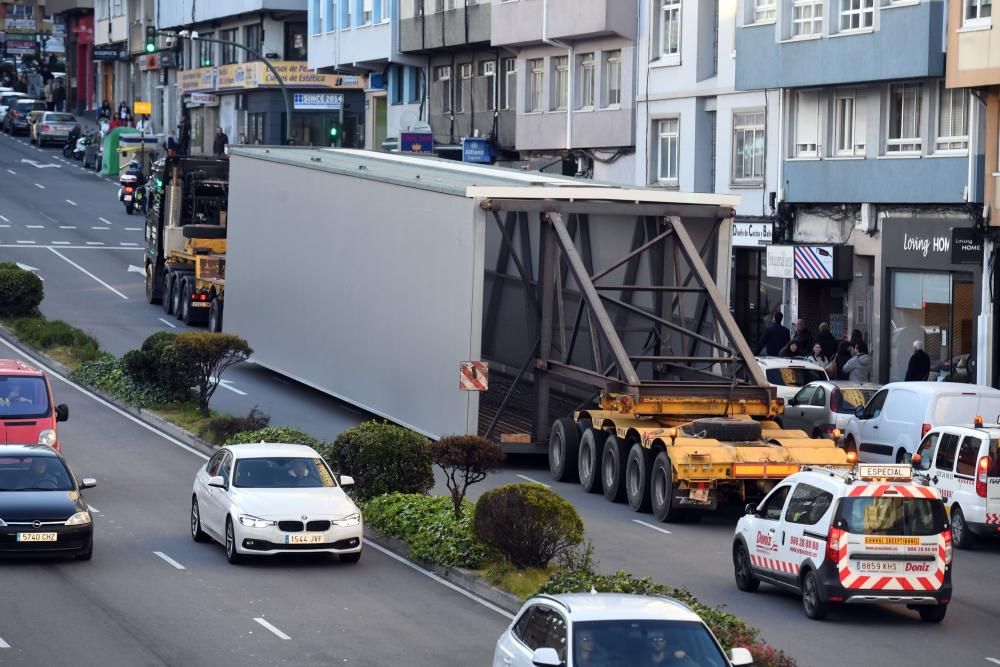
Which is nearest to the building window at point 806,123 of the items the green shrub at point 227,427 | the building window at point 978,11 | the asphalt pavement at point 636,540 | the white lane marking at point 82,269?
the building window at point 978,11

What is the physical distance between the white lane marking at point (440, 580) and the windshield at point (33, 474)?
383 centimetres

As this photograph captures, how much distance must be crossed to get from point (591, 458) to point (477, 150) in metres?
27.2

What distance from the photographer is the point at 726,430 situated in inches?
953

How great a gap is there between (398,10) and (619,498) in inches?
1467

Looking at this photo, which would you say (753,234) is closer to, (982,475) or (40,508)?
(982,475)

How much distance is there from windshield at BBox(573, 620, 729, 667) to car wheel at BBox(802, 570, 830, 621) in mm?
6552

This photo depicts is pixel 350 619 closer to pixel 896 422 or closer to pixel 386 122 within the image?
pixel 896 422

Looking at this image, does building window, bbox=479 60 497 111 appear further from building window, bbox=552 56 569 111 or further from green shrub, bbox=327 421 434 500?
green shrub, bbox=327 421 434 500

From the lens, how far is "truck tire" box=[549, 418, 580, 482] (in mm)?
27156

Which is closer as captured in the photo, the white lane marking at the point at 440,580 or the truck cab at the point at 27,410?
the white lane marking at the point at 440,580

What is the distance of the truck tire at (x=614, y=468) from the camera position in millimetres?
25547

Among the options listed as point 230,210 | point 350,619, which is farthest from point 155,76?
point 350,619

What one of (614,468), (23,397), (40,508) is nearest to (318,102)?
(23,397)

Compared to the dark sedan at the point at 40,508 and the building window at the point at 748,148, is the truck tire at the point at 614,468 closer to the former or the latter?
the dark sedan at the point at 40,508
